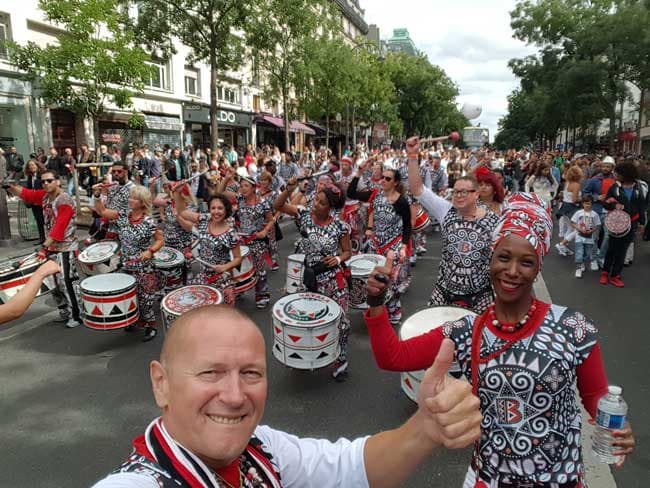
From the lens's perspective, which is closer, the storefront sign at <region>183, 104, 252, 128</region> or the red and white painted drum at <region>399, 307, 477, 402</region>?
the red and white painted drum at <region>399, 307, 477, 402</region>

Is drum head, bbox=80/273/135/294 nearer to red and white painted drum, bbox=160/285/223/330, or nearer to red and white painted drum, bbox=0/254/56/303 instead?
red and white painted drum, bbox=0/254/56/303

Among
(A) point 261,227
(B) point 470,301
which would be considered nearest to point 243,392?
(B) point 470,301

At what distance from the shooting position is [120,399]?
4.62 m

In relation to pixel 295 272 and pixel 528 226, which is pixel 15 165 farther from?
pixel 528 226

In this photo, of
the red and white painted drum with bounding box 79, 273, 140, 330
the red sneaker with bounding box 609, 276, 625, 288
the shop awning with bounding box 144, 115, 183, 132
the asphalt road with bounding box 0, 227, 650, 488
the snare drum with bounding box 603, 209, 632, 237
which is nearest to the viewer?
the asphalt road with bounding box 0, 227, 650, 488

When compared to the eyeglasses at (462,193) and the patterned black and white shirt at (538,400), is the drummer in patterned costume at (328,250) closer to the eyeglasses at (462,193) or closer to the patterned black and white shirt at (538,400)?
the eyeglasses at (462,193)

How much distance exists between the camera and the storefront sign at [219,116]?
29.3 meters

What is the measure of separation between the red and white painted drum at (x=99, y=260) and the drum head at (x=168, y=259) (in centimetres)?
55

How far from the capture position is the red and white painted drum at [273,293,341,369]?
432cm

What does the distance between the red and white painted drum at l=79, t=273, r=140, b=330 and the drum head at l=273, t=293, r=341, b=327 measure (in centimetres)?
187

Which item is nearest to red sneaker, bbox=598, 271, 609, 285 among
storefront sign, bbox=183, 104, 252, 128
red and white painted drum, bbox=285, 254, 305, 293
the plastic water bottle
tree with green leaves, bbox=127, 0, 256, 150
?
red and white painted drum, bbox=285, 254, 305, 293

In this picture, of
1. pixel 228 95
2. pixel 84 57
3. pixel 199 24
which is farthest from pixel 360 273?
pixel 228 95

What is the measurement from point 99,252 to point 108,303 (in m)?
1.74

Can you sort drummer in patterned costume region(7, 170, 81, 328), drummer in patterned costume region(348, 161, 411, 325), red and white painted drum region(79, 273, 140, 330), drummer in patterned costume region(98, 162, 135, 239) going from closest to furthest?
1. red and white painted drum region(79, 273, 140, 330)
2. drummer in patterned costume region(7, 170, 81, 328)
3. drummer in patterned costume region(348, 161, 411, 325)
4. drummer in patterned costume region(98, 162, 135, 239)
